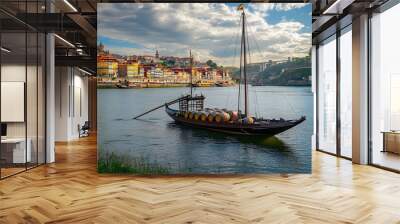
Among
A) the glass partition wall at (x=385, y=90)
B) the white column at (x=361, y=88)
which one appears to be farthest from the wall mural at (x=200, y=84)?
the white column at (x=361, y=88)

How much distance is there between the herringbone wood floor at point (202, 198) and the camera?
3.93 m

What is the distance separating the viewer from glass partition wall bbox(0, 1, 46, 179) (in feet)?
20.2

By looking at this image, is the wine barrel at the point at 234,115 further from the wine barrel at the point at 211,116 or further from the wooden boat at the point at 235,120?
the wine barrel at the point at 211,116

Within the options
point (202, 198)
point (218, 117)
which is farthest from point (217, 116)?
point (202, 198)

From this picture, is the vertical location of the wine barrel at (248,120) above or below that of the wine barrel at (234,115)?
below

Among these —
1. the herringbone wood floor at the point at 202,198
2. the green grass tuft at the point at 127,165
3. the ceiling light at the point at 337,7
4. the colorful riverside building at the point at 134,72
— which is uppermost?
the ceiling light at the point at 337,7

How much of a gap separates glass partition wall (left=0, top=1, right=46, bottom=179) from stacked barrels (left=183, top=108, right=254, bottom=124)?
114 inches

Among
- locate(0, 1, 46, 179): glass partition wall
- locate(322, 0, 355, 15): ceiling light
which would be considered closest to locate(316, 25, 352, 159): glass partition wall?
locate(322, 0, 355, 15): ceiling light

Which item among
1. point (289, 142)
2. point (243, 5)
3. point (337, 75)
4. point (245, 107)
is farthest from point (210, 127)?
point (337, 75)

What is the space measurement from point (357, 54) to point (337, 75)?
1.44 metres

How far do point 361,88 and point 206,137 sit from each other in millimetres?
3520

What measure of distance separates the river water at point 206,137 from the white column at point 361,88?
5.94ft

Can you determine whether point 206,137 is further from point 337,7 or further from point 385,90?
point 385,90

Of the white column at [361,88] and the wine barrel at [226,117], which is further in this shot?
the white column at [361,88]
